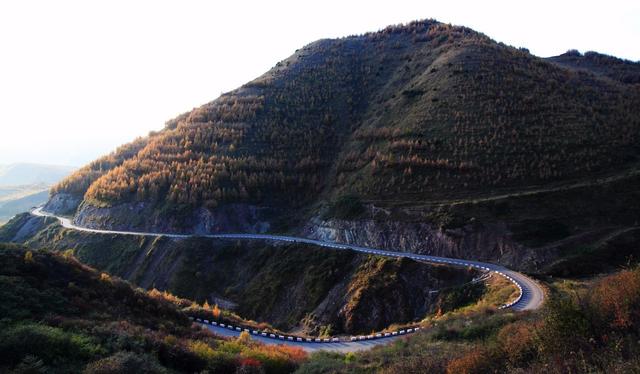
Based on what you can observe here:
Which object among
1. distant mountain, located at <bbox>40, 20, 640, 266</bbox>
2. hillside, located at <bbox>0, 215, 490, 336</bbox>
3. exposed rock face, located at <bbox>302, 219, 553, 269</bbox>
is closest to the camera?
hillside, located at <bbox>0, 215, 490, 336</bbox>

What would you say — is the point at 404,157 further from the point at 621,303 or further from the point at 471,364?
the point at 471,364

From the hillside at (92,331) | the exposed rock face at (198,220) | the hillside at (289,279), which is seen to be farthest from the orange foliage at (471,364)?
the exposed rock face at (198,220)

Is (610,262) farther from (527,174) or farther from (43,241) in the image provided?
(43,241)

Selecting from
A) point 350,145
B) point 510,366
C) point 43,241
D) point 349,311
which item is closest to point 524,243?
point 349,311

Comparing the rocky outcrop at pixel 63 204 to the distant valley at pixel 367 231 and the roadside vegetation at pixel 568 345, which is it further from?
the roadside vegetation at pixel 568 345

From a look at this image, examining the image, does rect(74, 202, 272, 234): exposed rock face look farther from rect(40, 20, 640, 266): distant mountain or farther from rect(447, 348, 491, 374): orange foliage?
rect(447, 348, 491, 374): orange foliage

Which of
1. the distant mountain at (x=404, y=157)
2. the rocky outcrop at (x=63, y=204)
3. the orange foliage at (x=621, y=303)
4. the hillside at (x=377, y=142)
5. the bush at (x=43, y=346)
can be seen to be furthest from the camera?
the rocky outcrop at (x=63, y=204)

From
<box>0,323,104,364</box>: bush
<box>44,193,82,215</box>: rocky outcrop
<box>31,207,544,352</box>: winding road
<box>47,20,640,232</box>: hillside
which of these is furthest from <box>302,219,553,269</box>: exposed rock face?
<box>44,193,82,215</box>: rocky outcrop
